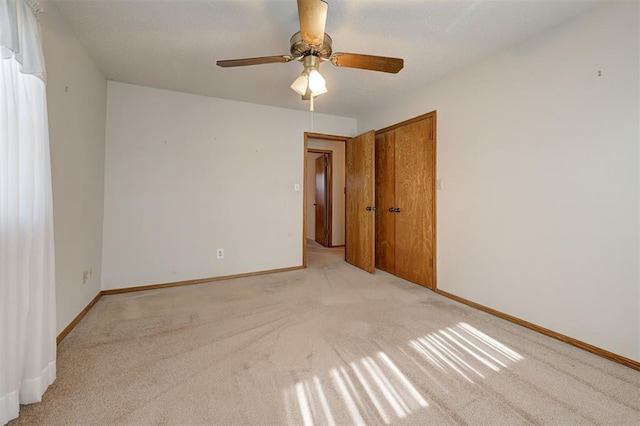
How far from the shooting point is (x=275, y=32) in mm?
2021

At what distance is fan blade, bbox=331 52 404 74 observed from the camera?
174cm

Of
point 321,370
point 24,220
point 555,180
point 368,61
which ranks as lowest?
point 321,370

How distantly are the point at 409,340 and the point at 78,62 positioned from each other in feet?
11.0

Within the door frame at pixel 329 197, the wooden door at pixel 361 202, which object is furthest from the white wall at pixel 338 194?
the wooden door at pixel 361 202

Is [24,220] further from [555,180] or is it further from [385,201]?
[385,201]

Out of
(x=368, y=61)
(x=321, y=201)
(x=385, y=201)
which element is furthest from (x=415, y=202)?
(x=321, y=201)

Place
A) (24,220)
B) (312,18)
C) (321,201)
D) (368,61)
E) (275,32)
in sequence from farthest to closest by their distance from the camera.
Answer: (321,201)
(275,32)
(368,61)
(312,18)
(24,220)

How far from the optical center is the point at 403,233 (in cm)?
343

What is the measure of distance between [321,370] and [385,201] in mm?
2572

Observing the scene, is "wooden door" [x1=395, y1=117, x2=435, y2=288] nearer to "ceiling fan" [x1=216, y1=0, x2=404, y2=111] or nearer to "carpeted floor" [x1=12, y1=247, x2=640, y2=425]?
"carpeted floor" [x1=12, y1=247, x2=640, y2=425]

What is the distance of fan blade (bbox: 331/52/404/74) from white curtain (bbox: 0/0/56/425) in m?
1.60

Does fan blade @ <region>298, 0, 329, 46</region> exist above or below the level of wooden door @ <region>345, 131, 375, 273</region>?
above

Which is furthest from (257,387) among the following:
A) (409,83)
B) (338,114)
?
(338,114)

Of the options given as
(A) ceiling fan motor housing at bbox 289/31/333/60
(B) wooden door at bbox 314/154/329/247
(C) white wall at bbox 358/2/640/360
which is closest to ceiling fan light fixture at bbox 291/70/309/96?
(A) ceiling fan motor housing at bbox 289/31/333/60
